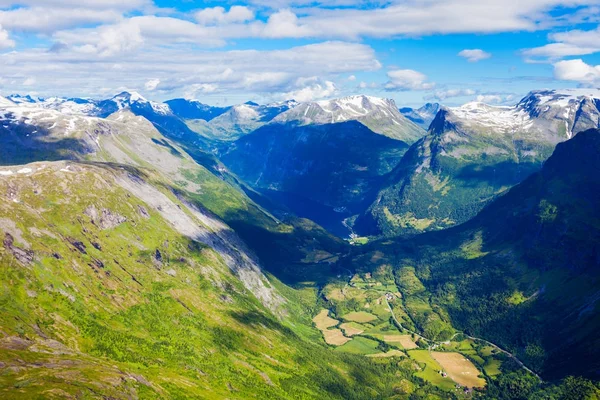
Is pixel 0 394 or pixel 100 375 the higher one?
pixel 0 394

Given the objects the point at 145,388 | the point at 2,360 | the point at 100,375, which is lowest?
Answer: the point at 145,388

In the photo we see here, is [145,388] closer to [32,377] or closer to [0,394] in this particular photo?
[32,377]

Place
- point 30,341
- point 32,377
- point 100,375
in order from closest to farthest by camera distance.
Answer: point 32,377
point 100,375
point 30,341

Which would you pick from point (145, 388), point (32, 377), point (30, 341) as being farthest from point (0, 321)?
point (145, 388)

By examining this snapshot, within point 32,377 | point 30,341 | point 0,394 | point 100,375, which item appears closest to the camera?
point 0,394

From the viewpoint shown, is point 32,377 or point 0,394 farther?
point 32,377

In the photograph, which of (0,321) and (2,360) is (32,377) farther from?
(0,321)

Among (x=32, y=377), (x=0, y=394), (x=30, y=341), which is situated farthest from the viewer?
(x=30, y=341)

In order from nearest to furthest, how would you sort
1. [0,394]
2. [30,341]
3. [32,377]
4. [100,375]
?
[0,394], [32,377], [100,375], [30,341]

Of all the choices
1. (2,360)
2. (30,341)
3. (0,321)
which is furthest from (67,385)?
(0,321)
